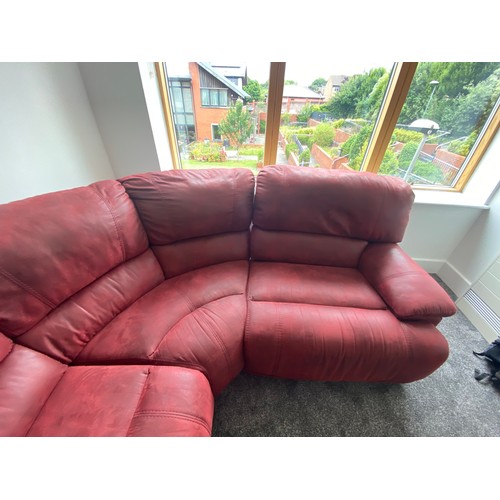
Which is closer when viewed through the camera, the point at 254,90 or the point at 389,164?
the point at 254,90

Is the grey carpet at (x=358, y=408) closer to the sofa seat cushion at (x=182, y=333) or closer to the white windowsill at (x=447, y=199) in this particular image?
the sofa seat cushion at (x=182, y=333)

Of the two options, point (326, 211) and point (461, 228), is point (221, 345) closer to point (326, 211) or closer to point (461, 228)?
point (326, 211)

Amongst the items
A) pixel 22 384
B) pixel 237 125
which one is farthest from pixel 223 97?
pixel 22 384

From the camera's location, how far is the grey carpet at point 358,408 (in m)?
0.95

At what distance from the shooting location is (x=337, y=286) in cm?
116

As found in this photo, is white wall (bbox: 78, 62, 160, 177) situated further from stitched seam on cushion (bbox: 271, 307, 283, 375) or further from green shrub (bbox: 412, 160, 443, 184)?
green shrub (bbox: 412, 160, 443, 184)

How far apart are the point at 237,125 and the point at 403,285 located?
1592mm

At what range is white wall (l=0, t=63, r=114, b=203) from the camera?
973 millimetres

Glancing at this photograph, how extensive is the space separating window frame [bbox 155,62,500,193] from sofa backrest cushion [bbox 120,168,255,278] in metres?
0.65

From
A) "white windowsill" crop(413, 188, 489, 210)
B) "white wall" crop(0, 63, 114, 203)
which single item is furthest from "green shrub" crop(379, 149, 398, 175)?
"white wall" crop(0, 63, 114, 203)

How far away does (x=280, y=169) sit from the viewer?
4.04 feet

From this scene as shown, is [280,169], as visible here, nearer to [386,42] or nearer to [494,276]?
[386,42]

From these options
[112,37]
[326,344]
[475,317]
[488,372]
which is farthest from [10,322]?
[475,317]

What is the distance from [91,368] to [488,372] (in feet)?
6.81
